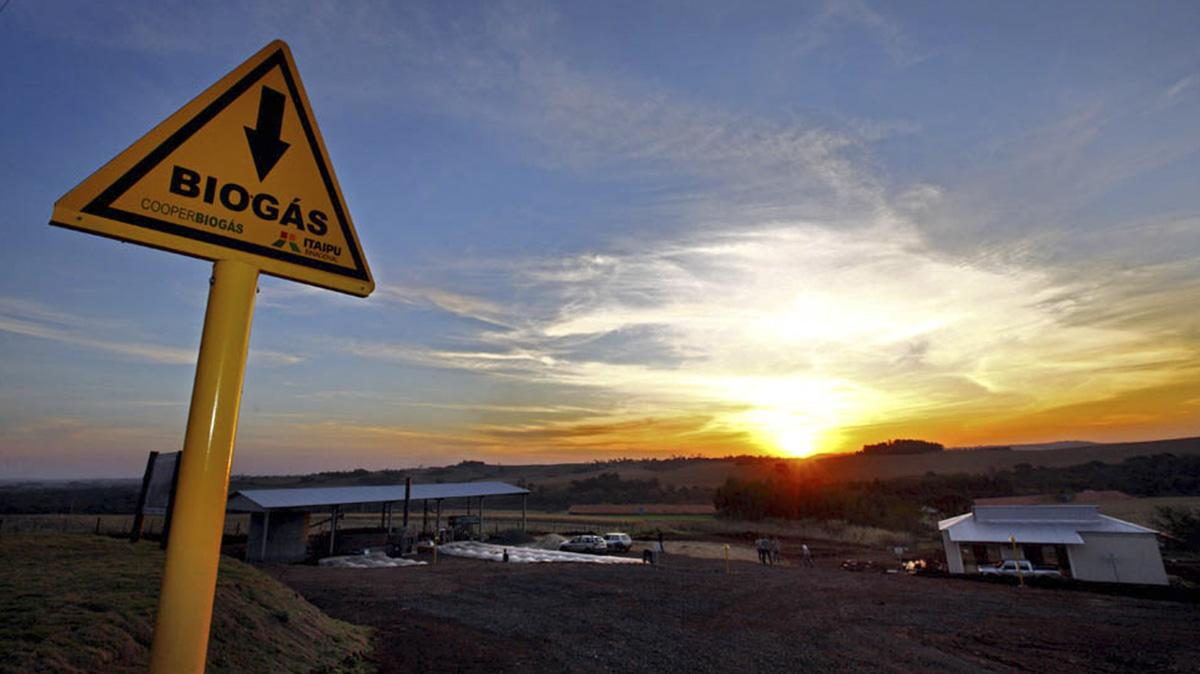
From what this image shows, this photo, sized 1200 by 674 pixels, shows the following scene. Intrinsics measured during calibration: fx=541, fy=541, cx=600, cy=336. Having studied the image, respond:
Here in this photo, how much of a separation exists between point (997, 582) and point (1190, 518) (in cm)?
2549

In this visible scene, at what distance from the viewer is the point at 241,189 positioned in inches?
102

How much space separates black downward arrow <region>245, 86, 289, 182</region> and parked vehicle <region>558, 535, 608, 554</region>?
3958 centimetres

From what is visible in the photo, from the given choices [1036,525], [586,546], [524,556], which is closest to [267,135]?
[524,556]

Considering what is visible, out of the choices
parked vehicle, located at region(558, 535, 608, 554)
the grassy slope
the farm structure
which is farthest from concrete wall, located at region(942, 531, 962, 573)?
the farm structure

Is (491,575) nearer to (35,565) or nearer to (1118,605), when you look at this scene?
(35,565)

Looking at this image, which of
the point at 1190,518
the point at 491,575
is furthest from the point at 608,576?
the point at 1190,518

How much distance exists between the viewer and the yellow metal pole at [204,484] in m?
1.95

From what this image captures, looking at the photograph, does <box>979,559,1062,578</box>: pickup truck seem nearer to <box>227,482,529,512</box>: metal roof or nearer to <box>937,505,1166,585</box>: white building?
<box>937,505,1166,585</box>: white building

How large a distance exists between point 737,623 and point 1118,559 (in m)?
23.0

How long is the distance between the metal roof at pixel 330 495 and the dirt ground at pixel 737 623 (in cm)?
563

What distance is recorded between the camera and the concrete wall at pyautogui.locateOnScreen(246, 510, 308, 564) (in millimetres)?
31062

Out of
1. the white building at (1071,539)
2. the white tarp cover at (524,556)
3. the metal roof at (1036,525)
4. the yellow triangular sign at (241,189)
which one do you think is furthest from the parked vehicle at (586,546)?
the yellow triangular sign at (241,189)

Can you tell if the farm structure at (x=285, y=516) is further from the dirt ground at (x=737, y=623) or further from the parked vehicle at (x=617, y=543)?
the parked vehicle at (x=617, y=543)

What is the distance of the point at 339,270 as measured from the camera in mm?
2867
